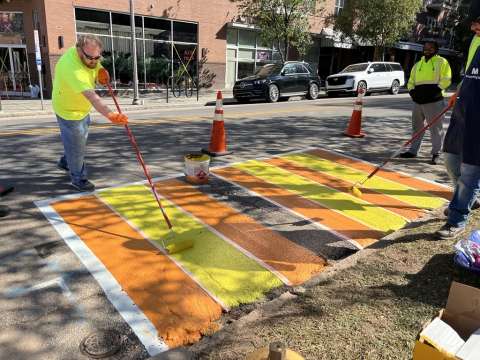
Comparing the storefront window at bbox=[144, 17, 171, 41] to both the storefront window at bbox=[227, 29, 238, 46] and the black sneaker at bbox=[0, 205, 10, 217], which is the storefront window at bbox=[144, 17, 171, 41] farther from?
the black sneaker at bbox=[0, 205, 10, 217]

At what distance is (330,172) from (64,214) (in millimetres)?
4101

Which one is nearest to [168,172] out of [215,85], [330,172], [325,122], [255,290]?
[330,172]

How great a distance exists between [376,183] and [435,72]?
2286 mm

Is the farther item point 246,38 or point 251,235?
point 246,38

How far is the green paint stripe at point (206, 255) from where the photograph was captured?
3.59m

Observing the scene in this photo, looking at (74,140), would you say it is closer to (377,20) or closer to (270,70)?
(270,70)

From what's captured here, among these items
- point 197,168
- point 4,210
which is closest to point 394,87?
point 197,168

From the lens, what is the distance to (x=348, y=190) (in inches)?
→ 241

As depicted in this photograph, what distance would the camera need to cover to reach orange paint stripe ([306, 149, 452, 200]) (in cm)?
628

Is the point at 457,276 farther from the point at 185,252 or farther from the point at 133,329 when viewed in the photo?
the point at 133,329

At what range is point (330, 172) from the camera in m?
6.96

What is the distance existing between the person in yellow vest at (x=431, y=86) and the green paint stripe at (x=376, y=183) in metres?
1.69

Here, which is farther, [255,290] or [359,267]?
[359,267]

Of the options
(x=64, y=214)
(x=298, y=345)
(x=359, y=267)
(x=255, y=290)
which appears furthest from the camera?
(x=64, y=214)
